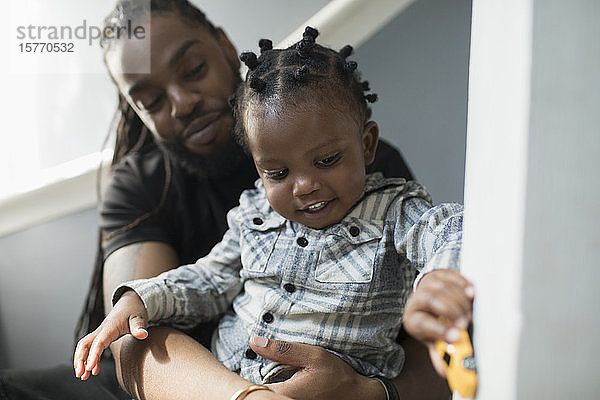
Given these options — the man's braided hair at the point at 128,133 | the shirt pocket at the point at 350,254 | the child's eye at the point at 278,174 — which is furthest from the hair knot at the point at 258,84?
the man's braided hair at the point at 128,133

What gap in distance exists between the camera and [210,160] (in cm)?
121

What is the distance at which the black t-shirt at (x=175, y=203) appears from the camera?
A: 115 cm

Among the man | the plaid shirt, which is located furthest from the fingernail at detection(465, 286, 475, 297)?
the man

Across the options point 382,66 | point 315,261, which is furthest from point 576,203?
point 382,66

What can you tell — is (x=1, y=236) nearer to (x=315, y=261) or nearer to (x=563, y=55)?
(x=315, y=261)

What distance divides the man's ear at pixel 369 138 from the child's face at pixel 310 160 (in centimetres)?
2

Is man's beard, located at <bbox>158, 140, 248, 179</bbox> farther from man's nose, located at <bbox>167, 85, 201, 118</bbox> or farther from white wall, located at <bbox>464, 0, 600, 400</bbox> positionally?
white wall, located at <bbox>464, 0, 600, 400</bbox>

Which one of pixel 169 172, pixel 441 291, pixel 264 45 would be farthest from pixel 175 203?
pixel 441 291

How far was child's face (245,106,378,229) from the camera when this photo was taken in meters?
0.80

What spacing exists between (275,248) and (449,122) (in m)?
0.64

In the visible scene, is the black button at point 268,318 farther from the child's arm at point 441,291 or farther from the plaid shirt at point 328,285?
the child's arm at point 441,291

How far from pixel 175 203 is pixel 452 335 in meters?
0.81

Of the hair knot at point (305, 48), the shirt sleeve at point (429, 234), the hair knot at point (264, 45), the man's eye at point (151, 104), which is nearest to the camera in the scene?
the shirt sleeve at point (429, 234)

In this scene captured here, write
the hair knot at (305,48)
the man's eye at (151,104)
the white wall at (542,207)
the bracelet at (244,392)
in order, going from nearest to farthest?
the white wall at (542,207) → the bracelet at (244,392) → the hair knot at (305,48) → the man's eye at (151,104)
